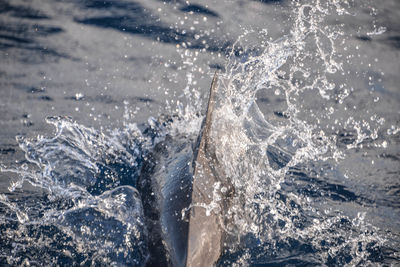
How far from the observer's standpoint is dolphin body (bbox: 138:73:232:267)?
10.0ft

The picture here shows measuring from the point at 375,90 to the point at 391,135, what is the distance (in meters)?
1.10

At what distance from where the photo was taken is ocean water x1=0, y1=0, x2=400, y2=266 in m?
4.48

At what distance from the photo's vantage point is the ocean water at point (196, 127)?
14.7ft

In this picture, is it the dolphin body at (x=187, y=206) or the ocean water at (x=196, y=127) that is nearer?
the dolphin body at (x=187, y=206)

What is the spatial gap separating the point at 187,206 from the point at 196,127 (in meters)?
2.32

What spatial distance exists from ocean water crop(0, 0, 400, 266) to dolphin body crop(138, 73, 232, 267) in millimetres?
34

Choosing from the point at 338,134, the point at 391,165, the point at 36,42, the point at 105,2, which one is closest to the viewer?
the point at 391,165

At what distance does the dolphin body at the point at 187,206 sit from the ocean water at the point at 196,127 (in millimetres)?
34

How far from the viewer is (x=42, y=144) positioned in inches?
226

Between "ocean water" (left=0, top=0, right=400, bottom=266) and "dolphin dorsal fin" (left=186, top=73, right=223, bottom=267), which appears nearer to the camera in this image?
"dolphin dorsal fin" (left=186, top=73, right=223, bottom=267)

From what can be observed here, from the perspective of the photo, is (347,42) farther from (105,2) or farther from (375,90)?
(105,2)

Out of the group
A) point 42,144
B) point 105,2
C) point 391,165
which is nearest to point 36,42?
point 105,2

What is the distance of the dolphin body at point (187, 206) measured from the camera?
10.0 feet

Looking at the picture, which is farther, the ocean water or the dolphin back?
the ocean water
